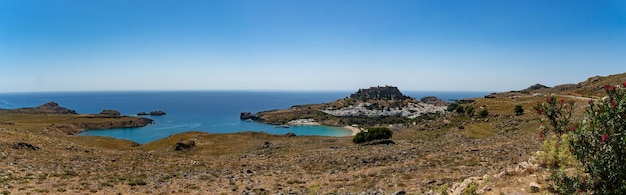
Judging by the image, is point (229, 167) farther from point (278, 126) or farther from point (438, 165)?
point (278, 126)

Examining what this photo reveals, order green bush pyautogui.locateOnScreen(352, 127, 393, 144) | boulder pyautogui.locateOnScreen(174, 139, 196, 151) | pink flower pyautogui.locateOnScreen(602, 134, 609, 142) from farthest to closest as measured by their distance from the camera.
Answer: green bush pyautogui.locateOnScreen(352, 127, 393, 144), boulder pyautogui.locateOnScreen(174, 139, 196, 151), pink flower pyautogui.locateOnScreen(602, 134, 609, 142)

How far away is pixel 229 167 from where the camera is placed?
1176 inches

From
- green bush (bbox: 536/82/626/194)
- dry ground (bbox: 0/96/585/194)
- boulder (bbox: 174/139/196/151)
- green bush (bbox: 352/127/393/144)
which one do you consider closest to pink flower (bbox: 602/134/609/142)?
green bush (bbox: 536/82/626/194)

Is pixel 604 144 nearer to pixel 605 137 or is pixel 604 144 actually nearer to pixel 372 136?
pixel 605 137

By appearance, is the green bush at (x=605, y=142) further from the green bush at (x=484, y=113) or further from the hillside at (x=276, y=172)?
the green bush at (x=484, y=113)

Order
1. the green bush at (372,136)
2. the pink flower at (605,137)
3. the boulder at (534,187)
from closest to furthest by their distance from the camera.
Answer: the pink flower at (605,137), the boulder at (534,187), the green bush at (372,136)

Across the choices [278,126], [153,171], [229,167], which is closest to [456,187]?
[229,167]

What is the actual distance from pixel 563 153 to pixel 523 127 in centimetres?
3255

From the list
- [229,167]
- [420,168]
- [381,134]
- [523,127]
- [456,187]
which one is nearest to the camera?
[456,187]

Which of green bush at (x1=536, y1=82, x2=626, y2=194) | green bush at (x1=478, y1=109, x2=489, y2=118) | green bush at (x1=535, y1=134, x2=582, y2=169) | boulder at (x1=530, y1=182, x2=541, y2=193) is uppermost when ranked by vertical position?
green bush at (x1=536, y1=82, x2=626, y2=194)

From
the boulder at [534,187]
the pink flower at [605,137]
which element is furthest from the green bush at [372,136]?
the pink flower at [605,137]

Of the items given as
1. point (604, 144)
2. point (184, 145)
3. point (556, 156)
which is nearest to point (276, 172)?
point (556, 156)

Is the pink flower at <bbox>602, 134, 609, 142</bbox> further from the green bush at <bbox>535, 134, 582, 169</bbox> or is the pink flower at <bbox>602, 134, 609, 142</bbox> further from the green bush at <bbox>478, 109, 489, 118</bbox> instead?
the green bush at <bbox>478, 109, 489, 118</bbox>

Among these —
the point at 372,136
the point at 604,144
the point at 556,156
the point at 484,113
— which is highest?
the point at 604,144
